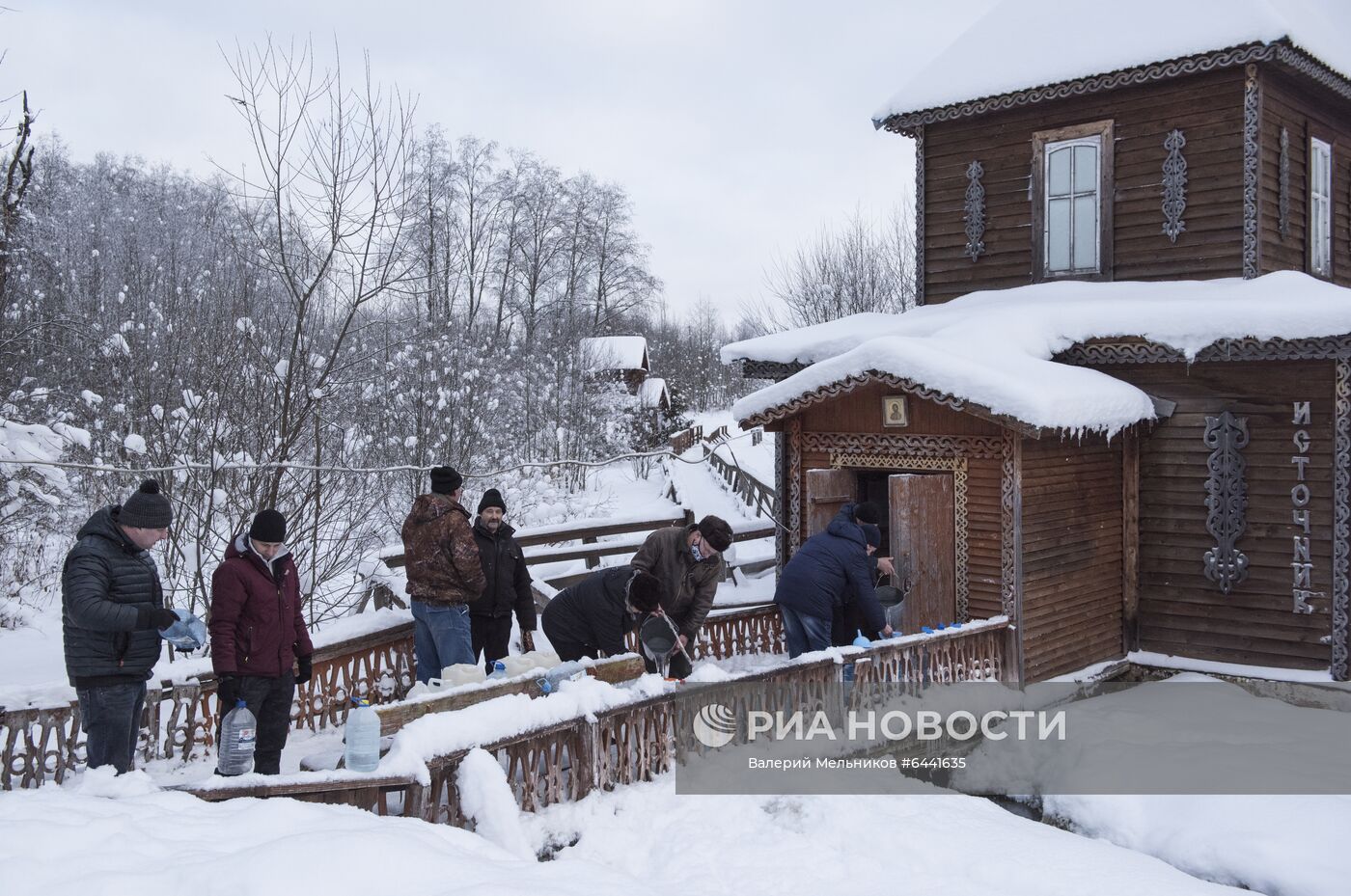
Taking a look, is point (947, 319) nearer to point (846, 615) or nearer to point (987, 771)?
point (846, 615)

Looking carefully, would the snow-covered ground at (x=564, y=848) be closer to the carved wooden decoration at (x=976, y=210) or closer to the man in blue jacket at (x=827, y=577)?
the man in blue jacket at (x=827, y=577)

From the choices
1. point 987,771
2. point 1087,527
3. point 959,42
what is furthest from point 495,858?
point 959,42

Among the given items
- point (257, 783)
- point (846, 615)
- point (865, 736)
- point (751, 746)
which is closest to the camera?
point (257, 783)

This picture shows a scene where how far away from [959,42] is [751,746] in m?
10.1

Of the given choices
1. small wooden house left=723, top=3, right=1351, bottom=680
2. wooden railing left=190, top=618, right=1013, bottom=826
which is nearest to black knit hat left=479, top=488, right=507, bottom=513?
wooden railing left=190, top=618, right=1013, bottom=826

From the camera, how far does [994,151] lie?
11.8 meters

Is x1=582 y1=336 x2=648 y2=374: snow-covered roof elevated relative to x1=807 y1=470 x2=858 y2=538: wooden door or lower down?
elevated

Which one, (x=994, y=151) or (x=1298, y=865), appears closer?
(x=1298, y=865)

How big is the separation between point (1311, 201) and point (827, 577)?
7.78 meters

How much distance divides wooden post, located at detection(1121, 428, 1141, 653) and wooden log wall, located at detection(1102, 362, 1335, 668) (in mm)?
52

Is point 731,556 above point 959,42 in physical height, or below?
below

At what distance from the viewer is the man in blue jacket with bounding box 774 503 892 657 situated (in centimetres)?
762

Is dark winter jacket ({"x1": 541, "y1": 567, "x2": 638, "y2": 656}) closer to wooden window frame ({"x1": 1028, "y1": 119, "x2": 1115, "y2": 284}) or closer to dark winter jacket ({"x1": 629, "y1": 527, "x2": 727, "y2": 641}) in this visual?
dark winter jacket ({"x1": 629, "y1": 527, "x2": 727, "y2": 641})

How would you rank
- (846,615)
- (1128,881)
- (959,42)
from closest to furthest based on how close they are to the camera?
(1128,881), (846,615), (959,42)
